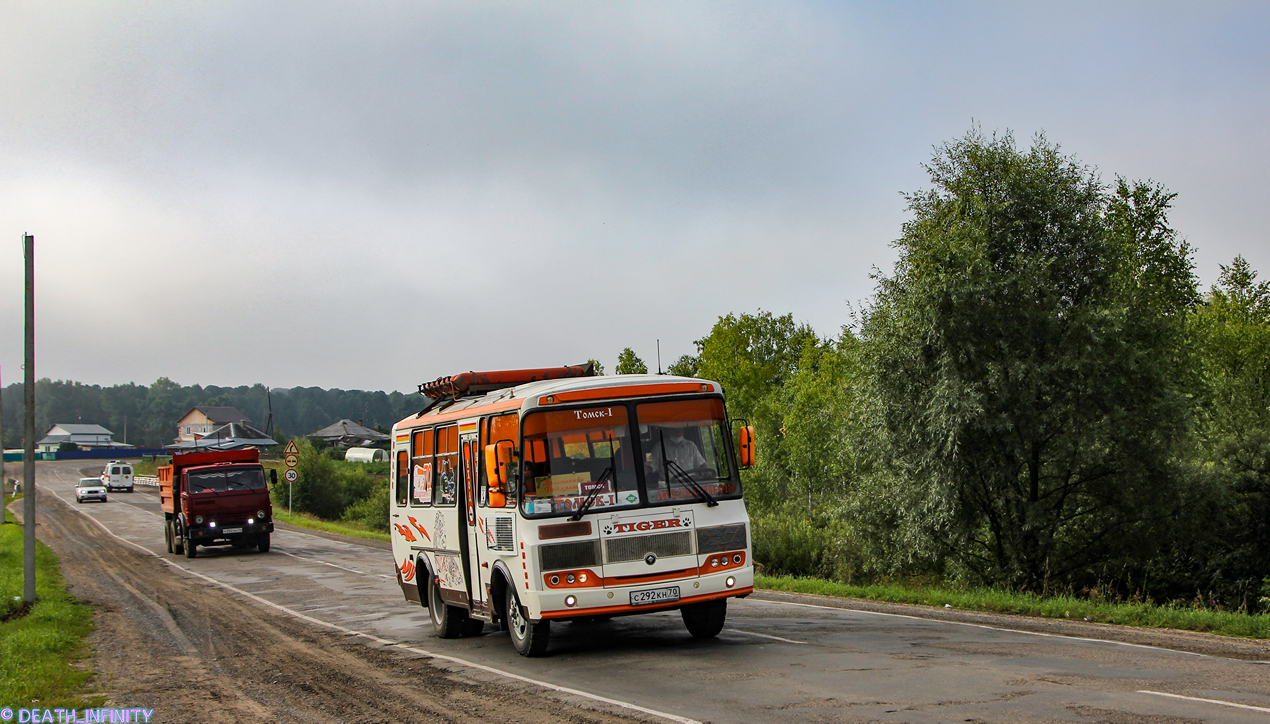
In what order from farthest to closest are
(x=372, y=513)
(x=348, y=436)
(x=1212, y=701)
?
(x=348, y=436)
(x=372, y=513)
(x=1212, y=701)

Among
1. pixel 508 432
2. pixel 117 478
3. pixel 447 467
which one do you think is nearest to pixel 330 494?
pixel 117 478

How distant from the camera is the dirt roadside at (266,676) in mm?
8562

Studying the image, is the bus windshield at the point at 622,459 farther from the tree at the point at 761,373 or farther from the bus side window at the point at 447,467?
the tree at the point at 761,373

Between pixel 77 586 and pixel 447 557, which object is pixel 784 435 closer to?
pixel 77 586

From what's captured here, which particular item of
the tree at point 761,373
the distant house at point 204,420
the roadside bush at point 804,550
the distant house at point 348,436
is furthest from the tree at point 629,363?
the distant house at point 204,420

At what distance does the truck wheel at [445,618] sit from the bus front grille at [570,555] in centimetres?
339

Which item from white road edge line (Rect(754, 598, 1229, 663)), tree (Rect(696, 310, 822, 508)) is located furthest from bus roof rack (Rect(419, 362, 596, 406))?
tree (Rect(696, 310, 822, 508))

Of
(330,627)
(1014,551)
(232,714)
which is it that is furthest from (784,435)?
(232,714)

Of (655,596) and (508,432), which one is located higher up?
(508,432)

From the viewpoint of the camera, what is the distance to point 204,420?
177 meters

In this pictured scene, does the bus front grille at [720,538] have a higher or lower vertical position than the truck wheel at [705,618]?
higher

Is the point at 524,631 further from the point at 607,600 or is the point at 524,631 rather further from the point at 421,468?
the point at 421,468

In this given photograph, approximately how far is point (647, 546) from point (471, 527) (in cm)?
273

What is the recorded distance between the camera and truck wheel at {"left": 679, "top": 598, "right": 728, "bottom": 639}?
1160cm
